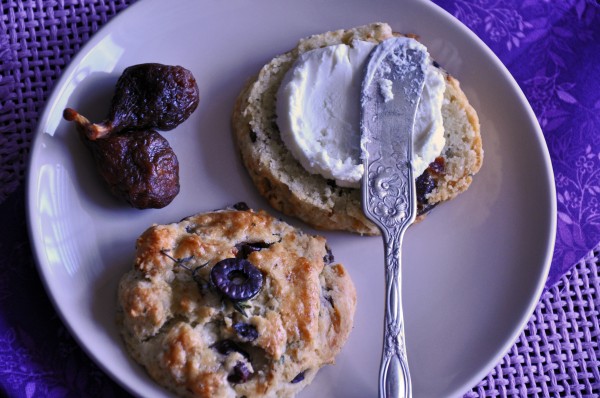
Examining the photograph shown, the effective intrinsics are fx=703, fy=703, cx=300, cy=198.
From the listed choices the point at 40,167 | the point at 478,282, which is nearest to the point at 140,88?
the point at 40,167

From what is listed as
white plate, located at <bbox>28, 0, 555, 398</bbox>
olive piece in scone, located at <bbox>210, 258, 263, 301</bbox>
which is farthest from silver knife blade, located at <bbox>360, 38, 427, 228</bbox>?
olive piece in scone, located at <bbox>210, 258, 263, 301</bbox>

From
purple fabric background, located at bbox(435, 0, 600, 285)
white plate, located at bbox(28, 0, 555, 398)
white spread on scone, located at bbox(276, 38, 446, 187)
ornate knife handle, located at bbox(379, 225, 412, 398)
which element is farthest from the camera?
purple fabric background, located at bbox(435, 0, 600, 285)

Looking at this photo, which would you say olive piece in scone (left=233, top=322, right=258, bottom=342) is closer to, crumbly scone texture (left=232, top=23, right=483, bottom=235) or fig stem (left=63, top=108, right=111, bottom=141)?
Result: crumbly scone texture (left=232, top=23, right=483, bottom=235)

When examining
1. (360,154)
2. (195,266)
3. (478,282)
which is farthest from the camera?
(478,282)

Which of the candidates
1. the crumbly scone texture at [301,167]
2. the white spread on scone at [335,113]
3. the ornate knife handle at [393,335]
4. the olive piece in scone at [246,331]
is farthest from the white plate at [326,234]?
the olive piece in scone at [246,331]

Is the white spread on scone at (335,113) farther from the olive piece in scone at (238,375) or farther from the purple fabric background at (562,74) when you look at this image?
the olive piece in scone at (238,375)

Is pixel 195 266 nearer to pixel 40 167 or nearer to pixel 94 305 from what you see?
pixel 94 305
